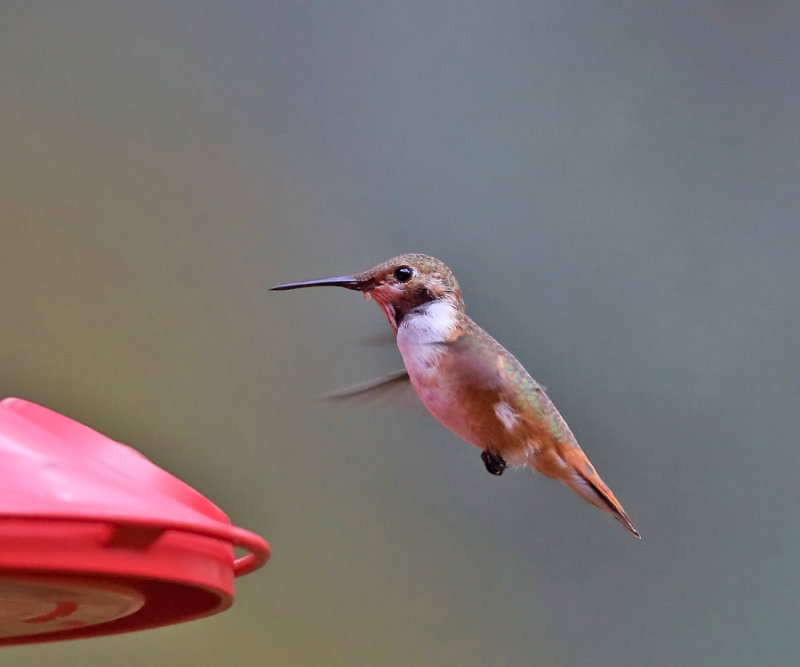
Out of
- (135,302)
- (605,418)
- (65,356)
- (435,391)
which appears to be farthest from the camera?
(605,418)

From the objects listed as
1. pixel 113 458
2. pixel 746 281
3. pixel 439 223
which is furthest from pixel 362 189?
pixel 113 458

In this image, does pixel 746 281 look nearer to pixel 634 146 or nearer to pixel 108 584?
pixel 634 146

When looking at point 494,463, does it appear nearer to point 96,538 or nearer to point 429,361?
point 429,361

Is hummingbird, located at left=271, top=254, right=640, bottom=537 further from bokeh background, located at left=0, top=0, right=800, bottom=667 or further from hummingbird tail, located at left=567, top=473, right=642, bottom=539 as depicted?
bokeh background, located at left=0, top=0, right=800, bottom=667

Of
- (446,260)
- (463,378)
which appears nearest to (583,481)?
(463,378)

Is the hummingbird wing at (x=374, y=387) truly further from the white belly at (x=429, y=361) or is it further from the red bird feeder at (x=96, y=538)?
the red bird feeder at (x=96, y=538)

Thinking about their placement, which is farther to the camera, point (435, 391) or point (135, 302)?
point (135, 302)

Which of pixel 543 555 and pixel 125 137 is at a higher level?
pixel 125 137
